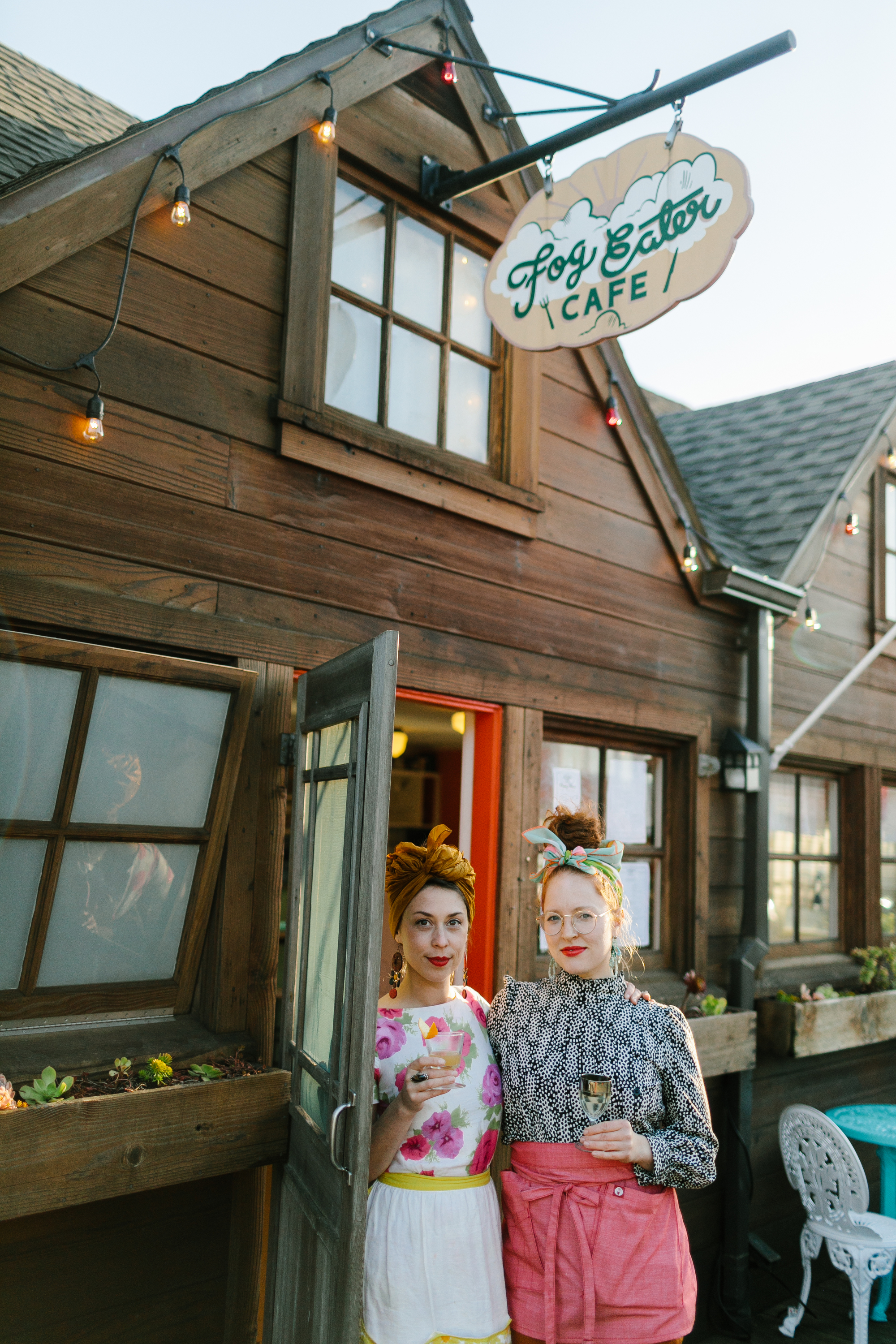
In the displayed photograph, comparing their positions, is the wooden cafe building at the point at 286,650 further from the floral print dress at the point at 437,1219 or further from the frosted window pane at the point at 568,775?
the floral print dress at the point at 437,1219

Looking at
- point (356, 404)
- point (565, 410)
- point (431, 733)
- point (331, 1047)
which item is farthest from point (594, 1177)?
point (431, 733)

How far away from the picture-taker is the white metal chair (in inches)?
181

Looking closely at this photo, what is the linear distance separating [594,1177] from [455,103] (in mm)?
4027

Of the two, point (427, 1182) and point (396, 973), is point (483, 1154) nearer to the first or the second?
point (427, 1182)

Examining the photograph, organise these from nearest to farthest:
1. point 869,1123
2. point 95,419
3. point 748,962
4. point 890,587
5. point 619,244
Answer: point 95,419 < point 619,244 < point 748,962 < point 869,1123 < point 890,587

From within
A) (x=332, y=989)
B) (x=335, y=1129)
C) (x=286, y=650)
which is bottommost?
(x=335, y=1129)

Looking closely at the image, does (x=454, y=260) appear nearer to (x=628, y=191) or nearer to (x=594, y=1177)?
(x=628, y=191)

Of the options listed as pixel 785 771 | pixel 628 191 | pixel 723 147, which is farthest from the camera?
pixel 785 771

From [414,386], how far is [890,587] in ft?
14.9

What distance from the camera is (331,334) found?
12.1ft

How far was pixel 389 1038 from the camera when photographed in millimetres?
2607

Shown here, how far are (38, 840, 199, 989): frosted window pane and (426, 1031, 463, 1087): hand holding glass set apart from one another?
925 millimetres

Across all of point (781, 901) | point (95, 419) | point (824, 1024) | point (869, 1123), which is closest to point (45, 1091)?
point (95, 419)

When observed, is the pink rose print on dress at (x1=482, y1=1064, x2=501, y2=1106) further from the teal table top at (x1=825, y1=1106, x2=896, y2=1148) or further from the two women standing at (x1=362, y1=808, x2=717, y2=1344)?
the teal table top at (x1=825, y1=1106, x2=896, y2=1148)
